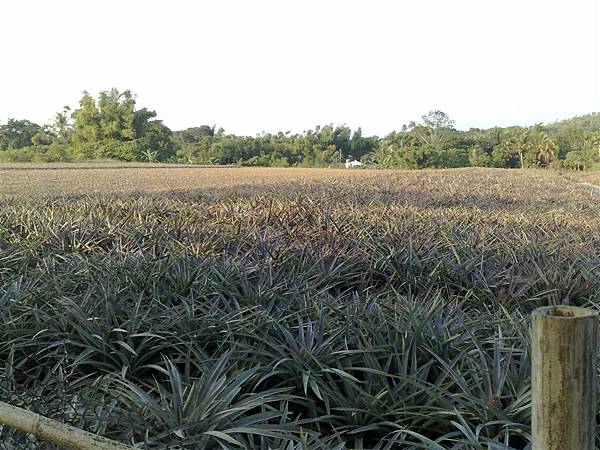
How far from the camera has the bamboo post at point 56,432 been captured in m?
1.13

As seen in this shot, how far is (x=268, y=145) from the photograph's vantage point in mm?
71688

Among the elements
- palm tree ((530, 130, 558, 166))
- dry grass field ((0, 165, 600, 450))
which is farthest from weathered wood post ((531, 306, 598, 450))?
palm tree ((530, 130, 558, 166))

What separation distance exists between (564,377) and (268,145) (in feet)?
235

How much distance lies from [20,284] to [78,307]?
82 centimetres

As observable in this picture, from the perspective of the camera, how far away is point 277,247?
4.14 meters

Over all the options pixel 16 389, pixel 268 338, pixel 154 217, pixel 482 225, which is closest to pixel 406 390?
pixel 268 338

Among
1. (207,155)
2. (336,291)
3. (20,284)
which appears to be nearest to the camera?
(20,284)

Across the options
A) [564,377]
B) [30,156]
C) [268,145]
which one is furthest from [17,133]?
[564,377]

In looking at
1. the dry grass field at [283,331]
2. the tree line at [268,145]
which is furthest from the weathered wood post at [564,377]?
the tree line at [268,145]

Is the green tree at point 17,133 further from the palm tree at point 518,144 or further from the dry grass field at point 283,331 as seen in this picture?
the dry grass field at point 283,331

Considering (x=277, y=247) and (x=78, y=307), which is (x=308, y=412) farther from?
(x=277, y=247)

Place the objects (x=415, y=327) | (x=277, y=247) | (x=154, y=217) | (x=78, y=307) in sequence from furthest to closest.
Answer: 1. (x=154, y=217)
2. (x=277, y=247)
3. (x=78, y=307)
4. (x=415, y=327)

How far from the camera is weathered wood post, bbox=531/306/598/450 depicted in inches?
34.4

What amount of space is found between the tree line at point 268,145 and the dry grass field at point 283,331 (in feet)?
158
